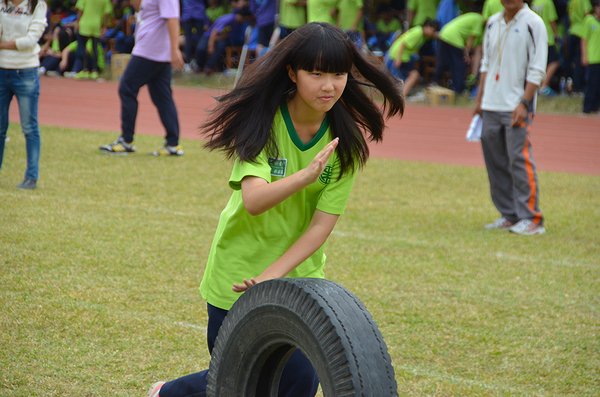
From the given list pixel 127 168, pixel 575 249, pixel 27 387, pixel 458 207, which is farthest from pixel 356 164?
pixel 127 168

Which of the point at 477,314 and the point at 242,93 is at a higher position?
the point at 242,93

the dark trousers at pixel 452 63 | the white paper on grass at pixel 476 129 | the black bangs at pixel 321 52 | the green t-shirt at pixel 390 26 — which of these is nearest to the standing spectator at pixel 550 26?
the dark trousers at pixel 452 63

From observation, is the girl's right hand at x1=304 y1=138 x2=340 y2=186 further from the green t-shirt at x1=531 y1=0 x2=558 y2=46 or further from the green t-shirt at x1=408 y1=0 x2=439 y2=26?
the green t-shirt at x1=408 y1=0 x2=439 y2=26

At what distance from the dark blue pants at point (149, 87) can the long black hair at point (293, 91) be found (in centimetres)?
578

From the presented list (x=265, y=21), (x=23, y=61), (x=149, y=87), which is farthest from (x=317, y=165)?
(x=265, y=21)

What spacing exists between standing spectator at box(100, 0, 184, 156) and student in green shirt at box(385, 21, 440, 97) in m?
7.99

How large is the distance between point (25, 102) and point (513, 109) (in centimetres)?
429

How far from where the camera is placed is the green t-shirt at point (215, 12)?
20.5m

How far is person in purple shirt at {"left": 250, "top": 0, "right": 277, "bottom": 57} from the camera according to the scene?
637 inches

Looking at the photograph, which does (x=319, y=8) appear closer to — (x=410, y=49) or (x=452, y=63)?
(x=410, y=49)

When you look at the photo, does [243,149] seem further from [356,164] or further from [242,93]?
[356,164]

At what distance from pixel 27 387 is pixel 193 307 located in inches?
44.4

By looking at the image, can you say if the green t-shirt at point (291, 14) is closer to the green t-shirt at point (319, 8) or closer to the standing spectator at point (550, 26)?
the green t-shirt at point (319, 8)

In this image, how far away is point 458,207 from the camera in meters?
6.49
